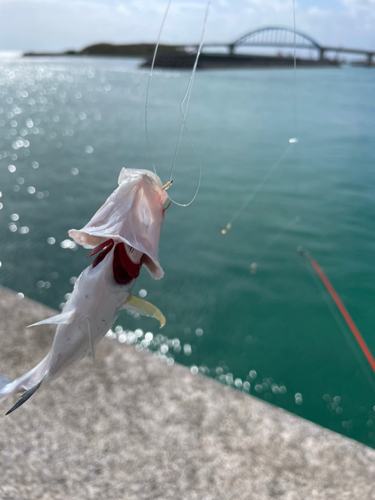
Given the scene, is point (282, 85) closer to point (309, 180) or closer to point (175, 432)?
point (309, 180)

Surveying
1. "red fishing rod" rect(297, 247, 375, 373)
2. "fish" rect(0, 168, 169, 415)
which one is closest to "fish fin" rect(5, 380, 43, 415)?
"fish" rect(0, 168, 169, 415)

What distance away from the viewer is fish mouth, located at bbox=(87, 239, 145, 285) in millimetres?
832

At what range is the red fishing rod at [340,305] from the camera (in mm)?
4025

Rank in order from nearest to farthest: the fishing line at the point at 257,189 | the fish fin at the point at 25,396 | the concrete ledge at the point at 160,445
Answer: the fish fin at the point at 25,396 < the concrete ledge at the point at 160,445 < the fishing line at the point at 257,189

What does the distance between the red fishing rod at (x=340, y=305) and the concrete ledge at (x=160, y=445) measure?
1.58m

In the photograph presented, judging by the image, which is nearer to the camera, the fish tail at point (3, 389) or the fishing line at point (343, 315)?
the fish tail at point (3, 389)

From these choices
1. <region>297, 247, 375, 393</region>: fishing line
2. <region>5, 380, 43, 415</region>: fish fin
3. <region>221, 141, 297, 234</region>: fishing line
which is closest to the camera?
<region>5, 380, 43, 415</region>: fish fin

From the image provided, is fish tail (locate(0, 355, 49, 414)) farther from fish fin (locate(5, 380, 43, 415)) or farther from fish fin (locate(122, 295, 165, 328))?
fish fin (locate(122, 295, 165, 328))

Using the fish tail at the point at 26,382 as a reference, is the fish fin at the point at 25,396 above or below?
above

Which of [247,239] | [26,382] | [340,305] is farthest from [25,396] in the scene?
[247,239]

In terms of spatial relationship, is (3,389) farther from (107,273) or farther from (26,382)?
(107,273)

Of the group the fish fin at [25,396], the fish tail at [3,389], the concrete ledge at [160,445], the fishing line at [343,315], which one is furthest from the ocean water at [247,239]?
the fish fin at [25,396]

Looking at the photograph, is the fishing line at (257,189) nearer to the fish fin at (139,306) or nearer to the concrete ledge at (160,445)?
the concrete ledge at (160,445)

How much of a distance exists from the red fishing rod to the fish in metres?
3.20
